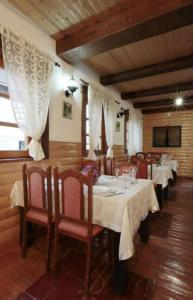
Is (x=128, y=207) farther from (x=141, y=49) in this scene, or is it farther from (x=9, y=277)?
(x=141, y=49)

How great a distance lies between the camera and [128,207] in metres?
1.53

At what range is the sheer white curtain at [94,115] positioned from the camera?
3.73 m

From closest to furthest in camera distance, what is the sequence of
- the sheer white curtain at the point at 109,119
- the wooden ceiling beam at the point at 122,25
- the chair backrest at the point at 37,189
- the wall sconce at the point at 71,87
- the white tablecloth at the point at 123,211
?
1. the white tablecloth at the point at 123,211
2. the chair backrest at the point at 37,189
3. the wooden ceiling beam at the point at 122,25
4. the wall sconce at the point at 71,87
5. the sheer white curtain at the point at 109,119

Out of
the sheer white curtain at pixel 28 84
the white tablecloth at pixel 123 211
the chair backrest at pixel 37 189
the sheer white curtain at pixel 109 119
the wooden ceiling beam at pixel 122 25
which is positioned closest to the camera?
the white tablecloth at pixel 123 211

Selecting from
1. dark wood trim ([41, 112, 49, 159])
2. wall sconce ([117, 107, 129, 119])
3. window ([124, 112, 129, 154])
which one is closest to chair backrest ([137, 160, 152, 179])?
dark wood trim ([41, 112, 49, 159])

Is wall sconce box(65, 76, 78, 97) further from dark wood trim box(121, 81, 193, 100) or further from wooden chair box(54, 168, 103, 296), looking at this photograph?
dark wood trim box(121, 81, 193, 100)

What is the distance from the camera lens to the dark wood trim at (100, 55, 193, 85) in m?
3.37

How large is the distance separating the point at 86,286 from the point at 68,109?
2527mm

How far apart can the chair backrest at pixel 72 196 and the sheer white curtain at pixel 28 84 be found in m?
1.01

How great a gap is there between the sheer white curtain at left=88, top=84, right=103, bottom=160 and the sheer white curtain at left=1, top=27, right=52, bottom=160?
1.24 meters

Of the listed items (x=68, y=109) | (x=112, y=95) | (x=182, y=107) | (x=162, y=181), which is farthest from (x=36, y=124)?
(x=182, y=107)

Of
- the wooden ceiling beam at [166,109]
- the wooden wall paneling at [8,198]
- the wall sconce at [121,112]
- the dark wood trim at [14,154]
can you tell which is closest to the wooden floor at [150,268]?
the wooden wall paneling at [8,198]

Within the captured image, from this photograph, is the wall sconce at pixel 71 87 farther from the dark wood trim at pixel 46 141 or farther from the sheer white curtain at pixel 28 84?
the dark wood trim at pixel 46 141

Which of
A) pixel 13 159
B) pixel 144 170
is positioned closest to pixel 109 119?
pixel 144 170
